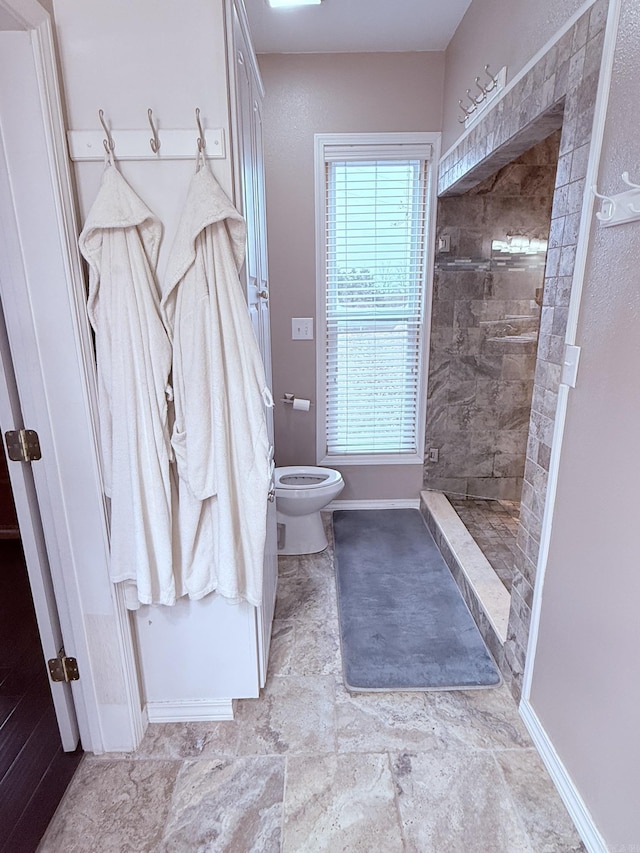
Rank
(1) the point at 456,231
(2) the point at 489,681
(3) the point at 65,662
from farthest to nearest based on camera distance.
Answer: (1) the point at 456,231 < (2) the point at 489,681 < (3) the point at 65,662

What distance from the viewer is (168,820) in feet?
4.54

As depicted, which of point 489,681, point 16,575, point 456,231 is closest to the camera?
point 489,681

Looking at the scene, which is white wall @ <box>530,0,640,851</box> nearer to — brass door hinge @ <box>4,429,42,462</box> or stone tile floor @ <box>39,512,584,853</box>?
stone tile floor @ <box>39,512,584,853</box>

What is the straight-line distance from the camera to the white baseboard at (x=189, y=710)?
1.69 meters

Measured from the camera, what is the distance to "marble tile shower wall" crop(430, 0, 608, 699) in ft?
4.25

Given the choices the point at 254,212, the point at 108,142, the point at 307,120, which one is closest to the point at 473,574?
the point at 254,212

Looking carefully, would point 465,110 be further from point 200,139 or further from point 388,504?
point 388,504

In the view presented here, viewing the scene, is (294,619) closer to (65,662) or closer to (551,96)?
(65,662)

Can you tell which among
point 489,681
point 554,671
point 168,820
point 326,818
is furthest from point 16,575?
point 554,671

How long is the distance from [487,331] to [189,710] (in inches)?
103

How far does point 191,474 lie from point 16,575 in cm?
188

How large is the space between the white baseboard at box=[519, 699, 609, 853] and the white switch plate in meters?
2.26

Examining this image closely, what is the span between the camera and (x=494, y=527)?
293cm


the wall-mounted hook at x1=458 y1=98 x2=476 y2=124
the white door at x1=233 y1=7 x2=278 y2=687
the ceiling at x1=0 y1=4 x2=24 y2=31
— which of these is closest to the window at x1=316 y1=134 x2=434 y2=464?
the wall-mounted hook at x1=458 y1=98 x2=476 y2=124
